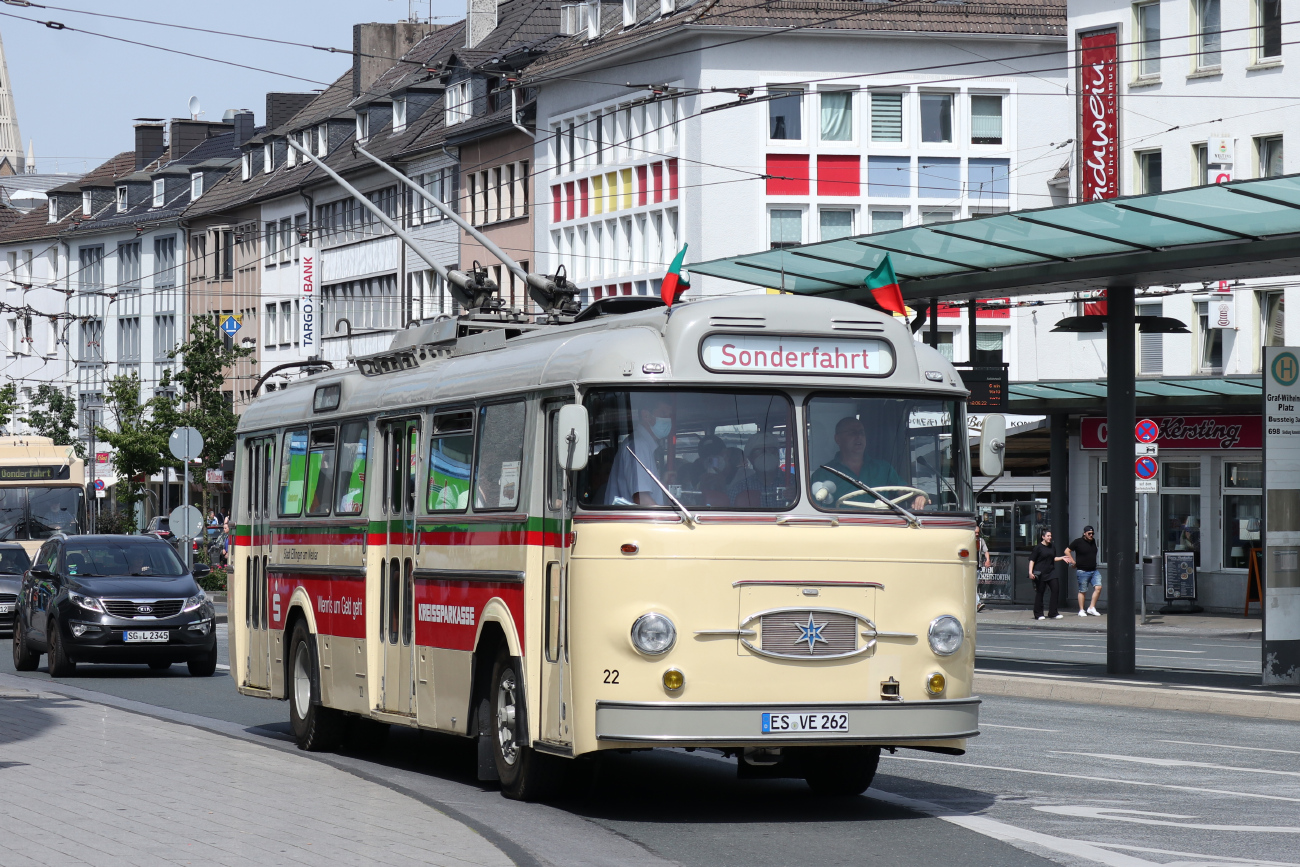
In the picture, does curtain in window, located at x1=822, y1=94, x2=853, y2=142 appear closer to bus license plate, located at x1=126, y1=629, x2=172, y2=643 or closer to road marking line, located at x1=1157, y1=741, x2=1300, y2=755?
bus license plate, located at x1=126, y1=629, x2=172, y2=643

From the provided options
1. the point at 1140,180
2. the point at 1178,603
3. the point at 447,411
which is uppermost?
the point at 1140,180

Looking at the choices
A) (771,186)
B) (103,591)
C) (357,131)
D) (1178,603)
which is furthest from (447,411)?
(357,131)

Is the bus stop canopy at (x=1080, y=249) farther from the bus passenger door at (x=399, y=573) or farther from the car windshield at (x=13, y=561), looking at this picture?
the car windshield at (x=13, y=561)

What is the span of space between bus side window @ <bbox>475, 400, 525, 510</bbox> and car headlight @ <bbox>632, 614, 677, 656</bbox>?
1491 mm

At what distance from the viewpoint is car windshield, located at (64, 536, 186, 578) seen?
86.1 feet

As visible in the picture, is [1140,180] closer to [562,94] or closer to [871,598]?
[562,94]

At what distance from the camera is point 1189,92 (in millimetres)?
49625

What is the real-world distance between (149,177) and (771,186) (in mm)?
50219

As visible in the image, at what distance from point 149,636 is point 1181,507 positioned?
26.5 metres

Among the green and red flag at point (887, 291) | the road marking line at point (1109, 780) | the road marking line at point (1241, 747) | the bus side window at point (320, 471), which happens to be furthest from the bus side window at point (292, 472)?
the road marking line at point (1241, 747)

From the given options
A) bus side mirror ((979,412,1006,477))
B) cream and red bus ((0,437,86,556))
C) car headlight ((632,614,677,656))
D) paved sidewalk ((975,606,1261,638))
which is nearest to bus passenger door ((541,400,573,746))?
car headlight ((632,614,677,656))

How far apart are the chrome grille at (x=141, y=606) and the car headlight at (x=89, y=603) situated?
66 millimetres

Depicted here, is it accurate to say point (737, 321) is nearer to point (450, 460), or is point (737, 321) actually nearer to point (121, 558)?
point (450, 460)

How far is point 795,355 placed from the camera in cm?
1198
